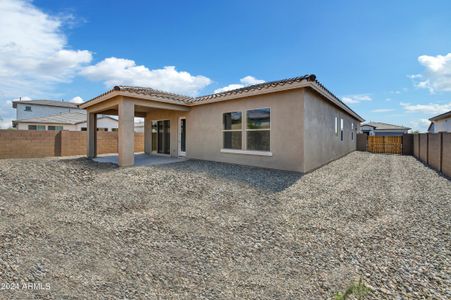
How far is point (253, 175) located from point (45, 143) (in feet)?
46.1

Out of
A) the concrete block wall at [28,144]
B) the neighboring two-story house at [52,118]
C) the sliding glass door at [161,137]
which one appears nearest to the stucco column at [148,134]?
the sliding glass door at [161,137]

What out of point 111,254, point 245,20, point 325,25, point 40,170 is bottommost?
point 111,254

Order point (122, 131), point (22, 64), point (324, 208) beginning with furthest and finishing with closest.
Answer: point (22, 64) < point (122, 131) < point (324, 208)

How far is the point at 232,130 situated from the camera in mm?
11094

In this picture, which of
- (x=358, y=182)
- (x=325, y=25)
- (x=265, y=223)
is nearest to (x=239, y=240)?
(x=265, y=223)

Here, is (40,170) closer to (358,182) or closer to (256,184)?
(256,184)

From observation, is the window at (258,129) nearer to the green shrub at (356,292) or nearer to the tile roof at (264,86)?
the tile roof at (264,86)

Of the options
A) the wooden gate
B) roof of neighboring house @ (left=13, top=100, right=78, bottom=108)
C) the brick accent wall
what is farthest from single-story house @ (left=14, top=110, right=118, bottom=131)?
the wooden gate

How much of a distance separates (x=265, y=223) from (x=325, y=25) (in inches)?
425

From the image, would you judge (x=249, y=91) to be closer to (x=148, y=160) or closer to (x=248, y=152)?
(x=248, y=152)

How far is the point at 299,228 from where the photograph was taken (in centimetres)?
436

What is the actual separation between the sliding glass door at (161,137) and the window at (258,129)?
20.9 ft

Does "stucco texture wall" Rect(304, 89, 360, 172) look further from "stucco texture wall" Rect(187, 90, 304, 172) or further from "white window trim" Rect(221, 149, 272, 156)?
"white window trim" Rect(221, 149, 272, 156)

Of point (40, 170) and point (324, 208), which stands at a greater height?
point (40, 170)
